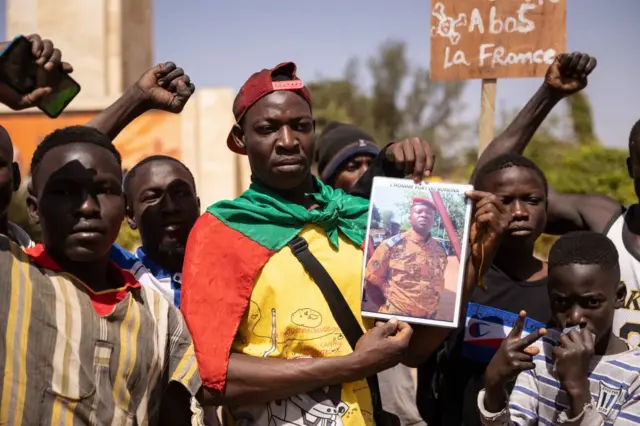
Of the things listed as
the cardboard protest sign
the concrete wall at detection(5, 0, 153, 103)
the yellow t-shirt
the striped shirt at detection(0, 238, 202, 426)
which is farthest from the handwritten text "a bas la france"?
the concrete wall at detection(5, 0, 153, 103)

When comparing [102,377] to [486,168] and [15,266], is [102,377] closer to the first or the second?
[15,266]

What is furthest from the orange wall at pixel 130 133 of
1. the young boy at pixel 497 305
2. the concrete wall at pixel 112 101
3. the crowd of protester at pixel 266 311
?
the young boy at pixel 497 305

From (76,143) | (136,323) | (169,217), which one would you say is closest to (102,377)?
(136,323)

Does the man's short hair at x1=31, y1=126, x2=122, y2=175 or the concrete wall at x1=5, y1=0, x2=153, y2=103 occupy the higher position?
the concrete wall at x1=5, y1=0, x2=153, y2=103

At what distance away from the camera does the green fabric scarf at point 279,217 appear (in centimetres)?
265

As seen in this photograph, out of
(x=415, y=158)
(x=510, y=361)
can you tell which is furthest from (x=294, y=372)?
(x=415, y=158)

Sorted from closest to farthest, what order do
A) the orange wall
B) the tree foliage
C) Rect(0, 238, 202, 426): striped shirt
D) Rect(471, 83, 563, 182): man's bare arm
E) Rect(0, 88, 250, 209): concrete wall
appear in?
Rect(0, 238, 202, 426): striped shirt
Rect(471, 83, 563, 182): man's bare arm
the orange wall
Rect(0, 88, 250, 209): concrete wall
the tree foliage

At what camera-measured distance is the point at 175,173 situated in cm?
354

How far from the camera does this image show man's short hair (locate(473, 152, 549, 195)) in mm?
3307

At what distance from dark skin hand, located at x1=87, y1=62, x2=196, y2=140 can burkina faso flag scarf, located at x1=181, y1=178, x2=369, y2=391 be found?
1.91 ft

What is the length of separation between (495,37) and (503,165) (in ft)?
3.75

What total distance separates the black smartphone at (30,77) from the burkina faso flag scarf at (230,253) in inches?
24.1

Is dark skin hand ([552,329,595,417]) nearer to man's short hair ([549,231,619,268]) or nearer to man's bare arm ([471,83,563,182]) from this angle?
man's short hair ([549,231,619,268])

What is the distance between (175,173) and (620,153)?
47.2 ft
